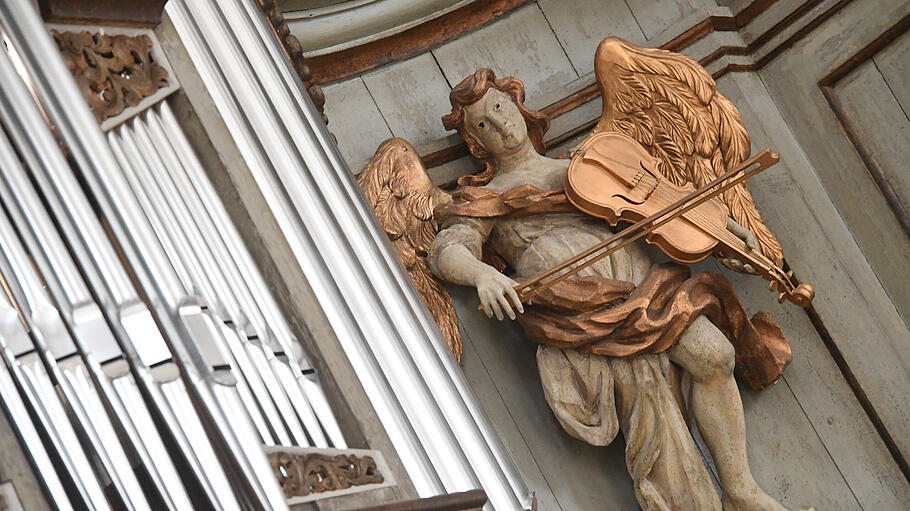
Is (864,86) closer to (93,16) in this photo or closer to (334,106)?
(334,106)

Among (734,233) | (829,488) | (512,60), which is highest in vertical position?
(512,60)

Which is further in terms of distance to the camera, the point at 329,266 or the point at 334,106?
the point at 334,106

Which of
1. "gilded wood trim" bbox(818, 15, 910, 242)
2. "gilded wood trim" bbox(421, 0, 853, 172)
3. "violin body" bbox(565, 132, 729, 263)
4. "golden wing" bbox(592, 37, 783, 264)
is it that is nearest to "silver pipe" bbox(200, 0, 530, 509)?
"violin body" bbox(565, 132, 729, 263)

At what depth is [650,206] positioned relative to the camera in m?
2.93

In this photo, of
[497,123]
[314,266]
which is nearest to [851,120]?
[497,123]

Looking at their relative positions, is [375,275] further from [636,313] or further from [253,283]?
[636,313]

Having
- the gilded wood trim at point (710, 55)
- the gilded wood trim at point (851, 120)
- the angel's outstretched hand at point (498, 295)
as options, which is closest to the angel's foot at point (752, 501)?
the angel's outstretched hand at point (498, 295)

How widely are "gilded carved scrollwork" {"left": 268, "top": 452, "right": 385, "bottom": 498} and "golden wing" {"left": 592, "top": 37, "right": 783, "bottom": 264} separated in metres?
1.49

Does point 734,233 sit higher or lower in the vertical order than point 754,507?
higher

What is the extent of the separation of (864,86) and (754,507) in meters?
1.19

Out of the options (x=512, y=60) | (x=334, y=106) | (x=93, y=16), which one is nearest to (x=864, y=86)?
(x=512, y=60)

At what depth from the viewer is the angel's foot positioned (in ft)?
8.98

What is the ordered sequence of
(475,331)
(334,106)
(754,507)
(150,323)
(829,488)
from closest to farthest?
(150,323) → (754,507) → (829,488) → (475,331) → (334,106)

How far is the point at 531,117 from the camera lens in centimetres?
317
